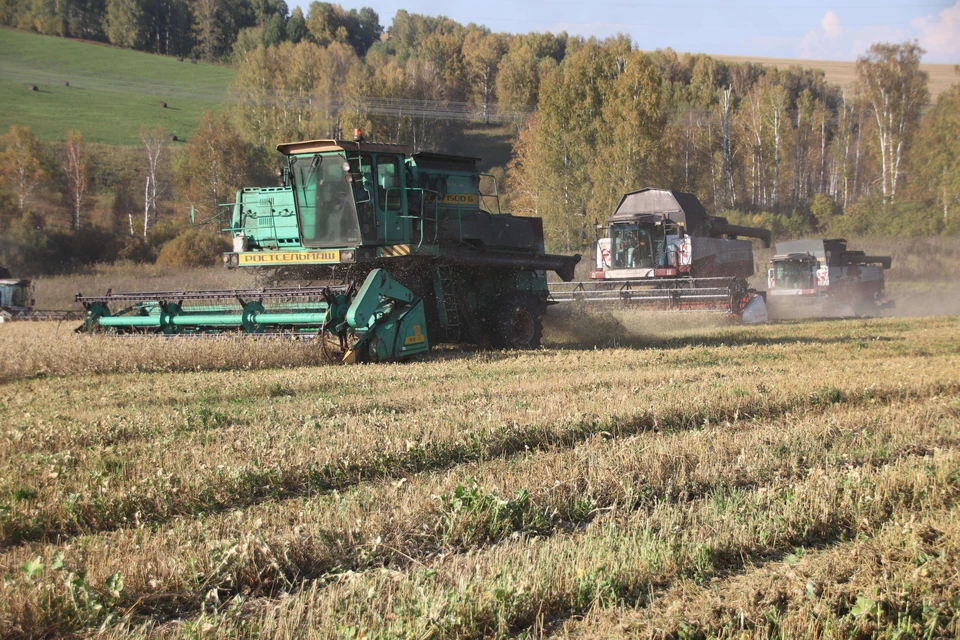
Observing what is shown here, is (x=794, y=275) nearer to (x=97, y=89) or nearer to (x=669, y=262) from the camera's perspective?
(x=669, y=262)

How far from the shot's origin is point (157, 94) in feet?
207

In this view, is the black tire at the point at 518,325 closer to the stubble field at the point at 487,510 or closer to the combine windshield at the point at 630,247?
the stubble field at the point at 487,510

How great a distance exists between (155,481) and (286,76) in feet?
160

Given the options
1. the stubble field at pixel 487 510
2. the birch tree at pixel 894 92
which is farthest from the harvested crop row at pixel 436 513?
the birch tree at pixel 894 92

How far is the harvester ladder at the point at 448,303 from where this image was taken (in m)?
12.0

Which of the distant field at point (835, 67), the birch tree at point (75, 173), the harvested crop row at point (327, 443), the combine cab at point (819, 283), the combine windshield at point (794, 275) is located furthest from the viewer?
the distant field at point (835, 67)

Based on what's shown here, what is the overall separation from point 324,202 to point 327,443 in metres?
6.86

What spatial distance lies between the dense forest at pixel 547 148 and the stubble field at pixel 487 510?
30.9 m

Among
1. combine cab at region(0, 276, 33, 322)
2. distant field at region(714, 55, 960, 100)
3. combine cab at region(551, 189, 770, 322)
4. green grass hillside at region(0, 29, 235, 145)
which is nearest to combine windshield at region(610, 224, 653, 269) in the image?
combine cab at region(551, 189, 770, 322)

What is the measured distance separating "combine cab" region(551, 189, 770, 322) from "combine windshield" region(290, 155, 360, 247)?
9.82 m

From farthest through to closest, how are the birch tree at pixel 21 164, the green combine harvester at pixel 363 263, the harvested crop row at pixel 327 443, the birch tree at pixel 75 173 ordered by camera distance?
1. the birch tree at pixel 75 173
2. the birch tree at pixel 21 164
3. the green combine harvester at pixel 363 263
4. the harvested crop row at pixel 327 443

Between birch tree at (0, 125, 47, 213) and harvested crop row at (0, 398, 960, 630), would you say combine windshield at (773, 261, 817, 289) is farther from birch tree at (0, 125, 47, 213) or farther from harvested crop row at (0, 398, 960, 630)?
birch tree at (0, 125, 47, 213)

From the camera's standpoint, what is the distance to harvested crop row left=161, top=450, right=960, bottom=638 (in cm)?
266

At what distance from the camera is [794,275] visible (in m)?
26.8
